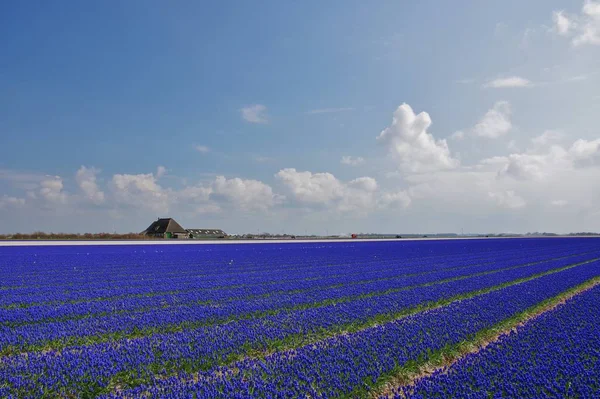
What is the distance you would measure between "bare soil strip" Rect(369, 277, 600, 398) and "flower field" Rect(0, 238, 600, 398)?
31mm

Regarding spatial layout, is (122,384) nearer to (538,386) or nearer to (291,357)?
(291,357)

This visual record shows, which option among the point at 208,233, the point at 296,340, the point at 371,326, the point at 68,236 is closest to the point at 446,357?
the point at 371,326

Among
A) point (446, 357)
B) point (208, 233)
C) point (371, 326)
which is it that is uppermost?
point (208, 233)

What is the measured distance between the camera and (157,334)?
33.2 feet

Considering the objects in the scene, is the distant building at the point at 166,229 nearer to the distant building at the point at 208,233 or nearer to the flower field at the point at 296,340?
the distant building at the point at 208,233

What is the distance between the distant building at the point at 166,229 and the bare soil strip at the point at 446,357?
8238cm

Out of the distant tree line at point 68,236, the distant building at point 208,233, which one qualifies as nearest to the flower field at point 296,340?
the distant tree line at point 68,236

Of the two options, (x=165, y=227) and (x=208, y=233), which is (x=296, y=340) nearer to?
(x=165, y=227)

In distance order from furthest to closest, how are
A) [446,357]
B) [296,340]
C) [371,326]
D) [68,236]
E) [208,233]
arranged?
[208,233] → [68,236] → [371,326] → [296,340] → [446,357]

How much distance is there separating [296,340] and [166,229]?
3430 inches

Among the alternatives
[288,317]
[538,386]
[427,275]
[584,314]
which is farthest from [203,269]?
[538,386]

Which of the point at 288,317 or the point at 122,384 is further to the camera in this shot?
the point at 288,317

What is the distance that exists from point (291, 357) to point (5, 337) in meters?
6.69

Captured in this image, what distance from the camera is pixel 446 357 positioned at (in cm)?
899
